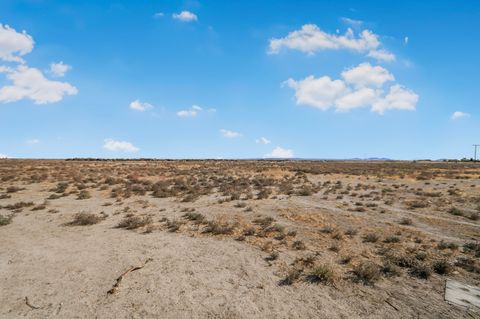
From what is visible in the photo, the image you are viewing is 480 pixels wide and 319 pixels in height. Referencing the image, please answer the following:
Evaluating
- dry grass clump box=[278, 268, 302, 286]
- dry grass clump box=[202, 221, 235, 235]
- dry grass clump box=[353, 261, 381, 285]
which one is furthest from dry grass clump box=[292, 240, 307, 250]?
dry grass clump box=[202, 221, 235, 235]

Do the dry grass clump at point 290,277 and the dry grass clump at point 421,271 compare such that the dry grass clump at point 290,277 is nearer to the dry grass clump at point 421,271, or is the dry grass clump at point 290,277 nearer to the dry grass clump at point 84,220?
the dry grass clump at point 421,271

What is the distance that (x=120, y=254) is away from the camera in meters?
9.92

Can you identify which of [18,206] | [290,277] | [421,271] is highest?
[421,271]

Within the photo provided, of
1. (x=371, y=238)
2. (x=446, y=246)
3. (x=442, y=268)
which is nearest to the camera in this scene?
(x=442, y=268)

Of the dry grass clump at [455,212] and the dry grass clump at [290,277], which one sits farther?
the dry grass clump at [455,212]

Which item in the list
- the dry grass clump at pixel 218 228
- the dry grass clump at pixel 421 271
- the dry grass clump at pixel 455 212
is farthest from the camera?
the dry grass clump at pixel 455 212

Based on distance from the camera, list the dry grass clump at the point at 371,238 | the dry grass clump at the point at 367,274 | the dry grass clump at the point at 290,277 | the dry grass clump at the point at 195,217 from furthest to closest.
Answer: the dry grass clump at the point at 195,217
the dry grass clump at the point at 371,238
the dry grass clump at the point at 367,274
the dry grass clump at the point at 290,277

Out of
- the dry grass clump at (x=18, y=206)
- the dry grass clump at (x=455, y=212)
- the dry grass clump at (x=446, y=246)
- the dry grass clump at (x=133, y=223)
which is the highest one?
the dry grass clump at (x=455, y=212)

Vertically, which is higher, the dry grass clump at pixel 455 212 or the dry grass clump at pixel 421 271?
the dry grass clump at pixel 455 212

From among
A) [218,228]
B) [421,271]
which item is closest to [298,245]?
[218,228]

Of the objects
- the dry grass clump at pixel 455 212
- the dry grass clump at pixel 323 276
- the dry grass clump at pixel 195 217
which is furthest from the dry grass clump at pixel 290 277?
the dry grass clump at pixel 455 212

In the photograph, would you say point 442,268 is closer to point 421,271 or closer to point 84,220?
point 421,271

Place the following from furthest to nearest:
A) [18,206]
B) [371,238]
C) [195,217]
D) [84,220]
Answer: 1. [18,206]
2. [195,217]
3. [84,220]
4. [371,238]

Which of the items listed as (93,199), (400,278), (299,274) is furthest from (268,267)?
(93,199)
